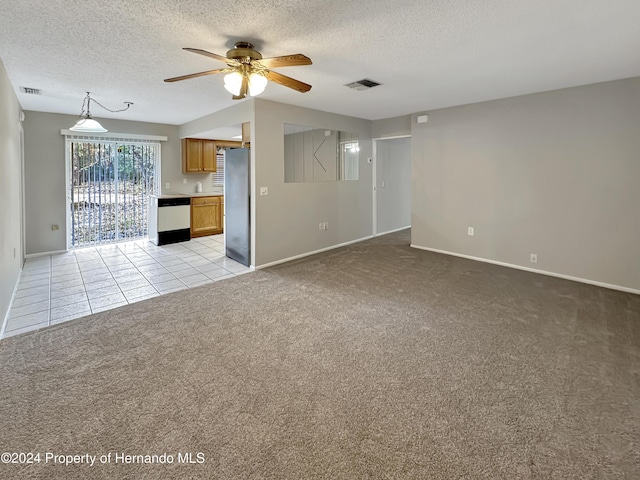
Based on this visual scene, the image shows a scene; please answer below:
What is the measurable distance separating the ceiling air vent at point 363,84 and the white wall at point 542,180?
1.97 metres

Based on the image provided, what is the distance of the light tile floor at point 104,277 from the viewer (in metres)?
3.38

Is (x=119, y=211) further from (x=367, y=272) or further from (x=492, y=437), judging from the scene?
(x=492, y=437)

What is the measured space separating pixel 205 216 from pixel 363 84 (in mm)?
4716

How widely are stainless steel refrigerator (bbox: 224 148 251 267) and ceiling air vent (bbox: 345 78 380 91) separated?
1.77 meters

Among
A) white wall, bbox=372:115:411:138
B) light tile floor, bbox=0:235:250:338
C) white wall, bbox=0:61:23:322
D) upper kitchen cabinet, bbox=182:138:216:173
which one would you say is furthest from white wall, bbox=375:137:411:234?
white wall, bbox=0:61:23:322

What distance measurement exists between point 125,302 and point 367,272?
3.02 meters

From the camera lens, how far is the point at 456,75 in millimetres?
3660

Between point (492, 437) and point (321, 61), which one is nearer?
point (492, 437)

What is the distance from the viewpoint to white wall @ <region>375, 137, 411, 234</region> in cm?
714

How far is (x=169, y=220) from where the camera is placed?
21.5 feet

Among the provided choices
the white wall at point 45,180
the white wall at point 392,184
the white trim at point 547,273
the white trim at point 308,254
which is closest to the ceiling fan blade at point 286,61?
the white trim at point 308,254

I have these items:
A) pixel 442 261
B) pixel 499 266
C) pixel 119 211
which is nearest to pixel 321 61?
pixel 442 261

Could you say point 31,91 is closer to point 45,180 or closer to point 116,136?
point 45,180

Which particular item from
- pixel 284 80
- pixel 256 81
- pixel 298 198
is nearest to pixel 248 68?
pixel 256 81
